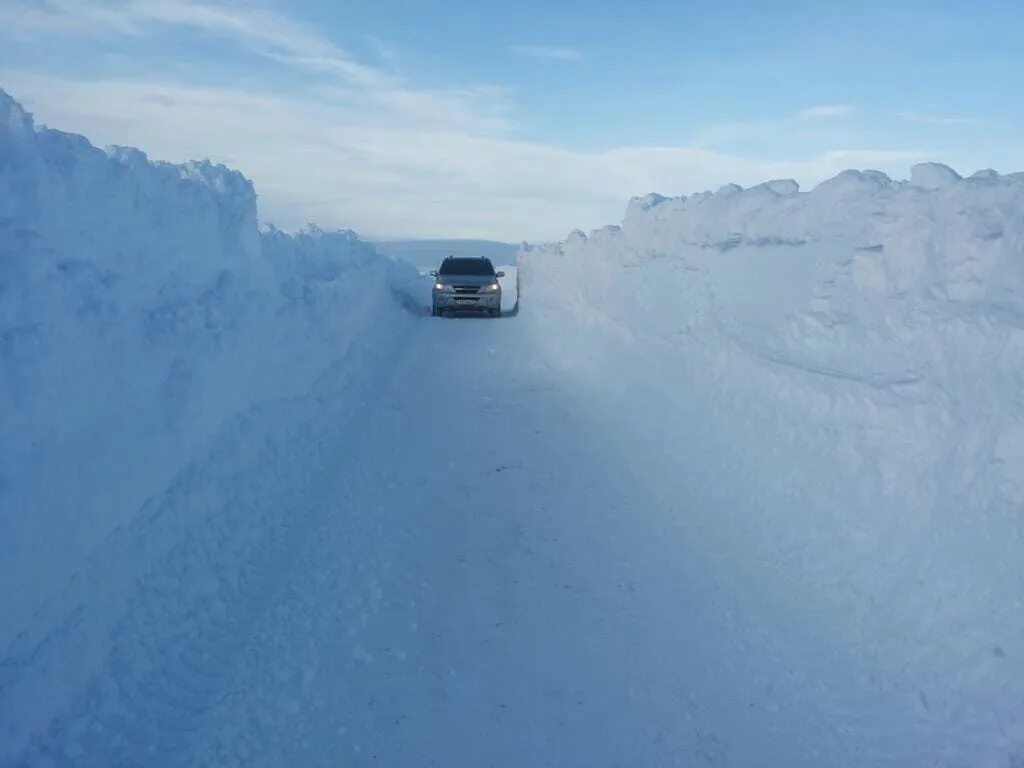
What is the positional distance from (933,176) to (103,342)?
28.1 ft

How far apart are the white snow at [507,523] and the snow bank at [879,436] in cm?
3

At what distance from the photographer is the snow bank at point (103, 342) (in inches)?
186

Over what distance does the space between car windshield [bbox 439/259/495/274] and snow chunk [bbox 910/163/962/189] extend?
17.7 meters

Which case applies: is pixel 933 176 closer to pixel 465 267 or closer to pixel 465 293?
pixel 465 293

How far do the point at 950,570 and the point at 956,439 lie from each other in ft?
3.89

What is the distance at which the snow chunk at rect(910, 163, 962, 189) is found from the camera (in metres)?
8.99

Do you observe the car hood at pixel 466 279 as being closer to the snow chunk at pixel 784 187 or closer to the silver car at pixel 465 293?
the silver car at pixel 465 293

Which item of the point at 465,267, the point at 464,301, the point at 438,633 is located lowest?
the point at 438,633

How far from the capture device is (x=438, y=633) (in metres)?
5.73

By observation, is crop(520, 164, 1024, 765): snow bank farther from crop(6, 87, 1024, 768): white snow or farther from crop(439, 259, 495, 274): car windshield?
crop(439, 259, 495, 274): car windshield

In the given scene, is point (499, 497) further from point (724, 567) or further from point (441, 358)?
point (441, 358)

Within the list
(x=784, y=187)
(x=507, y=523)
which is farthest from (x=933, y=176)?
(x=507, y=523)

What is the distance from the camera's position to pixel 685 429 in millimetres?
9977

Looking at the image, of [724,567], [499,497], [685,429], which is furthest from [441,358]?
[724,567]
